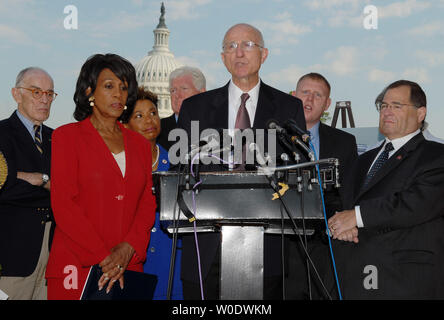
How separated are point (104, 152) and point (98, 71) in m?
0.77

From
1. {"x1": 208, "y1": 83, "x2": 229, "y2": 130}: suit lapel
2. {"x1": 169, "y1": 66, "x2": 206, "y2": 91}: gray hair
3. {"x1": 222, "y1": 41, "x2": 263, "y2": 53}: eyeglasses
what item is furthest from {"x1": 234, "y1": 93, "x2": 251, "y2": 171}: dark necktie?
{"x1": 169, "y1": 66, "x2": 206, "y2": 91}: gray hair

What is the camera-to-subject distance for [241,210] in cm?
332

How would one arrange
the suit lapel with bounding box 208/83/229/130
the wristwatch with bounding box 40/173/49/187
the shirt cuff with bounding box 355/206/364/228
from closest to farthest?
the suit lapel with bounding box 208/83/229/130 < the shirt cuff with bounding box 355/206/364/228 < the wristwatch with bounding box 40/173/49/187

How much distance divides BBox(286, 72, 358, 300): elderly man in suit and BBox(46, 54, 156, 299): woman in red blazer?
1.92 meters

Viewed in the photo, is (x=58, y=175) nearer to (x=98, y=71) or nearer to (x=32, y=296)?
(x=98, y=71)

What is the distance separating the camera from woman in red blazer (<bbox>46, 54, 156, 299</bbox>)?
4.09 meters

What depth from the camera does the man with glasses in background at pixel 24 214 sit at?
5121 mm

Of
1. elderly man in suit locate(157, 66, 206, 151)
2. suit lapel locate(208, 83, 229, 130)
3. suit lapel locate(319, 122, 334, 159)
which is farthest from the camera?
elderly man in suit locate(157, 66, 206, 151)

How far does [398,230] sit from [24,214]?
351 cm

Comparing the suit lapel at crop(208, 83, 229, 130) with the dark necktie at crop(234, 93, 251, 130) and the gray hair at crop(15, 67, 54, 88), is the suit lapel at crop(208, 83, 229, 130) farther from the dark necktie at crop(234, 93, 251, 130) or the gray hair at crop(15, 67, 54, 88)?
the gray hair at crop(15, 67, 54, 88)

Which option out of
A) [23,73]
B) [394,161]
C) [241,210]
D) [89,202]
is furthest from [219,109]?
[23,73]

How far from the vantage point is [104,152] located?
14.3 ft

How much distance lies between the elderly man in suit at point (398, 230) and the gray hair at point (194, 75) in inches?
146

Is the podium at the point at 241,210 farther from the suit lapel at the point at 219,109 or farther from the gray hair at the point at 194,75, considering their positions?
the gray hair at the point at 194,75
